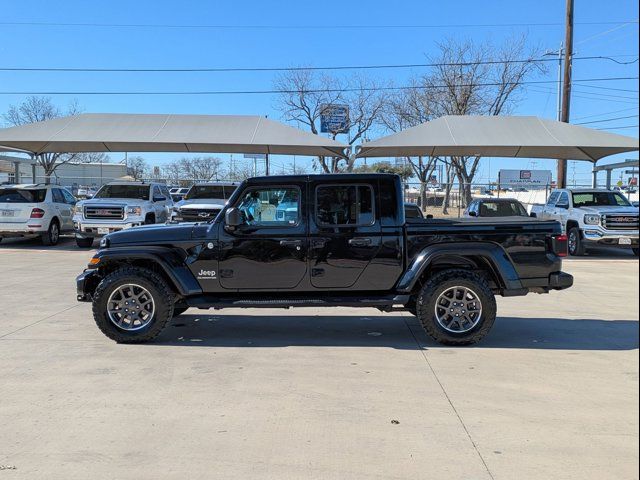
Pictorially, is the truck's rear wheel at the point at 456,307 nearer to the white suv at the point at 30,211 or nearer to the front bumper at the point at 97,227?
the front bumper at the point at 97,227

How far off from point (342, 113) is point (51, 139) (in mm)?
26662

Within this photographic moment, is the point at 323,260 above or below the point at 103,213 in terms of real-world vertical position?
below

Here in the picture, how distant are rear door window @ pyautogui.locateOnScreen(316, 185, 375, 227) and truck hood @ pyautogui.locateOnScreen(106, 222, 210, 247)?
4.39 ft

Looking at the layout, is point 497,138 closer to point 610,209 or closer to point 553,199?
point 553,199

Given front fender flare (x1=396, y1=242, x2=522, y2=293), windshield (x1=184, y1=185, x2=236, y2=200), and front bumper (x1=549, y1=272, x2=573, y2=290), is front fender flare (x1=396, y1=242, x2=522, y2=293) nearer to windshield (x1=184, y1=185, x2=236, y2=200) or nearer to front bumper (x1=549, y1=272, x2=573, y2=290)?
front bumper (x1=549, y1=272, x2=573, y2=290)

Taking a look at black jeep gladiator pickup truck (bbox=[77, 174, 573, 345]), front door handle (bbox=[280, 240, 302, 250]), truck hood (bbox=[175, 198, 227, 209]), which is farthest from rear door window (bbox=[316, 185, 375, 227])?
truck hood (bbox=[175, 198, 227, 209])

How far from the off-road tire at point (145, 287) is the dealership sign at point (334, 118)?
37.0 m

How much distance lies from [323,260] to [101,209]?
37.4ft

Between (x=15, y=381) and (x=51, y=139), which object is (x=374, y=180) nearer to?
(x=15, y=381)

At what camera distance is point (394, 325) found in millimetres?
7512

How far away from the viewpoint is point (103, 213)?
15797 mm

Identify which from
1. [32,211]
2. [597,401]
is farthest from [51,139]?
[597,401]

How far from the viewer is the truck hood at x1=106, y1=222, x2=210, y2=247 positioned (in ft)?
20.8

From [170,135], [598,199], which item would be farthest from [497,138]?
[170,135]
